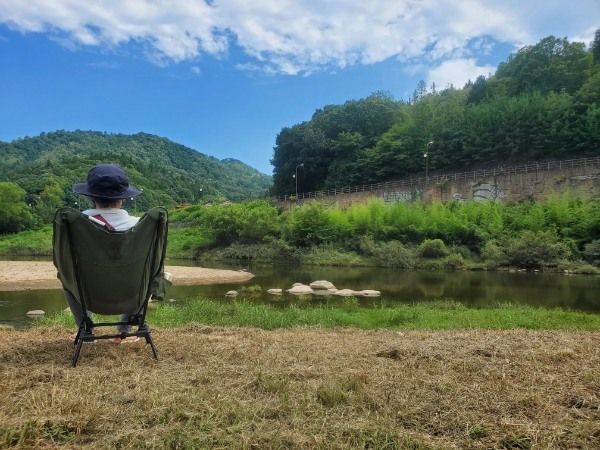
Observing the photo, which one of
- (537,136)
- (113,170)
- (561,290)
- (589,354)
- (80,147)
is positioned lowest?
(561,290)

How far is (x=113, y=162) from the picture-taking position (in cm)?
7931

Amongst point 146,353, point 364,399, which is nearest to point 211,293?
point 146,353

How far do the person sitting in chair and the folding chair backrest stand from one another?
200 millimetres

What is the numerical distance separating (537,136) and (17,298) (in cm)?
3865

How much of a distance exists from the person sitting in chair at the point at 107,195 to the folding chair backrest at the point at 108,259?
0.20 meters

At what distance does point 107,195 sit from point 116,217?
0.16m

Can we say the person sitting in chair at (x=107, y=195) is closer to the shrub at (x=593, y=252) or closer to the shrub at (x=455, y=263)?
the shrub at (x=455, y=263)

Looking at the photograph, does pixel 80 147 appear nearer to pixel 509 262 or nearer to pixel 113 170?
pixel 509 262

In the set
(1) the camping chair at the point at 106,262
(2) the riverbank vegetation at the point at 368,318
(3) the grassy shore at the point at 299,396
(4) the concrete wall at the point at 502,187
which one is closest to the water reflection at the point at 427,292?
(2) the riverbank vegetation at the point at 368,318

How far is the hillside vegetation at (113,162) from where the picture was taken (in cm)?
5881

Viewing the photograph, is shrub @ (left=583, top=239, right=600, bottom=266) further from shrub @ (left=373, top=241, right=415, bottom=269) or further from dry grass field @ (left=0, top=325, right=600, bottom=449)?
dry grass field @ (left=0, top=325, right=600, bottom=449)

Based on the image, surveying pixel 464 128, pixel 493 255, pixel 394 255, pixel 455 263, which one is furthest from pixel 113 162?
pixel 493 255

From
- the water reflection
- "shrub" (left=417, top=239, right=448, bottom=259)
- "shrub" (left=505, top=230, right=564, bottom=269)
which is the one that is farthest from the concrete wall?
the water reflection

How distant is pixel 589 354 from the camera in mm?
3145
